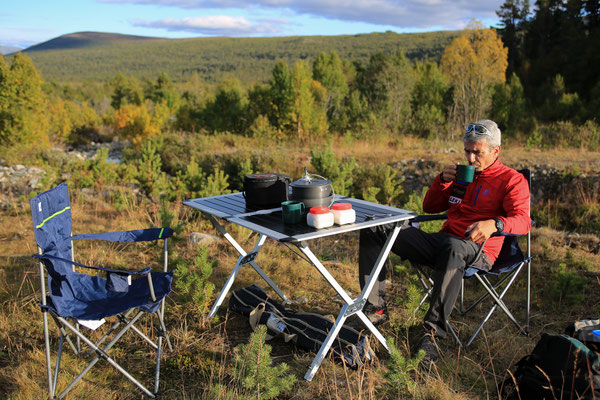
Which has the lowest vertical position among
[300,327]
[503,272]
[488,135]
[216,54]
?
[300,327]

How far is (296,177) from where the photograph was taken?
28.6 ft

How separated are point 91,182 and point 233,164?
2954 mm

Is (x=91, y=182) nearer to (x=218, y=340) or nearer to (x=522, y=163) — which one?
(x=218, y=340)

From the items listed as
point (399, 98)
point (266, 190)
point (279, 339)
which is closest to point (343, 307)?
point (279, 339)

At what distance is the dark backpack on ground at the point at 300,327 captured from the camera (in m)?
2.37

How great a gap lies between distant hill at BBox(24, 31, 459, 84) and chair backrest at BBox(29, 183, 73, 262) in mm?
69803

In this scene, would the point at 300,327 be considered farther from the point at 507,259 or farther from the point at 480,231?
the point at 507,259

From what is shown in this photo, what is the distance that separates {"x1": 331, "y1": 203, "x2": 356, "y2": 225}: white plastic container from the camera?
7.22 ft

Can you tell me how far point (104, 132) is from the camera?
96.9 ft

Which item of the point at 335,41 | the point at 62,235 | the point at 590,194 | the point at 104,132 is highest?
the point at 335,41

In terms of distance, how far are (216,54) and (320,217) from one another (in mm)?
114755


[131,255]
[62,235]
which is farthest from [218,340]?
[131,255]

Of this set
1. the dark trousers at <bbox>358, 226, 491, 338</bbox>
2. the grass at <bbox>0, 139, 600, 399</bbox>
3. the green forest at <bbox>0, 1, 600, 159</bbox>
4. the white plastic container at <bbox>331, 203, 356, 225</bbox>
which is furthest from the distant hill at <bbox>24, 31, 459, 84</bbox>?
the white plastic container at <bbox>331, 203, 356, 225</bbox>

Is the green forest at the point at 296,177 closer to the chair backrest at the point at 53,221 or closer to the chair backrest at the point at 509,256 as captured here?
the chair backrest at the point at 509,256
